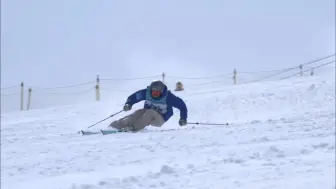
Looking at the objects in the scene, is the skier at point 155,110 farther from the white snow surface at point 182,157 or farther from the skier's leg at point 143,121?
the white snow surface at point 182,157

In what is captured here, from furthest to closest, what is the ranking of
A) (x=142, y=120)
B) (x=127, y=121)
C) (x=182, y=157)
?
(x=127, y=121) < (x=142, y=120) < (x=182, y=157)

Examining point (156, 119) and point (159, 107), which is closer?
point (156, 119)

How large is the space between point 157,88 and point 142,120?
0.63m

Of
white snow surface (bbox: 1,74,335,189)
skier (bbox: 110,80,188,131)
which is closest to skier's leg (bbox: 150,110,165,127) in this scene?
skier (bbox: 110,80,188,131)

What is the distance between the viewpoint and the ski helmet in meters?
10.9

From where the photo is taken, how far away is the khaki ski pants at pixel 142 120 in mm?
10883

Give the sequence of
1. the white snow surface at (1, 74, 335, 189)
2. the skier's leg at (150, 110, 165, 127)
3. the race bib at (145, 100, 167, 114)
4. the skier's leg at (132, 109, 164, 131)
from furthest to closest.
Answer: the race bib at (145, 100, 167, 114) → the skier's leg at (150, 110, 165, 127) → the skier's leg at (132, 109, 164, 131) → the white snow surface at (1, 74, 335, 189)

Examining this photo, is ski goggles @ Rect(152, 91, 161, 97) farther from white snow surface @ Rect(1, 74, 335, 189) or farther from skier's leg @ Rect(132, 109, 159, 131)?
white snow surface @ Rect(1, 74, 335, 189)

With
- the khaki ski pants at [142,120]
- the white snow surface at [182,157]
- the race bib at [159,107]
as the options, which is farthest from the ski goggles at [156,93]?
the white snow surface at [182,157]

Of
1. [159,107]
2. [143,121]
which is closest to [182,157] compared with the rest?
[143,121]

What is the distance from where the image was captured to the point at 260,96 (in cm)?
1545

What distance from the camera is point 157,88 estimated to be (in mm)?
10961

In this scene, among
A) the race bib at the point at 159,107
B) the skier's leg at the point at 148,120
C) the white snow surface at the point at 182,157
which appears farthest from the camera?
the race bib at the point at 159,107

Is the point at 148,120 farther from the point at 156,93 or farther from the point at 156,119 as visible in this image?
the point at 156,93
